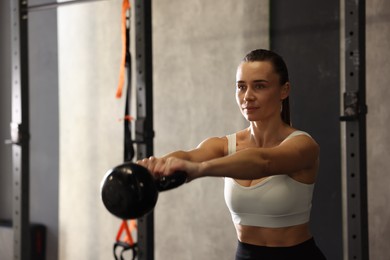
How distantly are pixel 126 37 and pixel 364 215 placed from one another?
1.46m

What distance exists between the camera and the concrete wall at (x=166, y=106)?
11.8ft

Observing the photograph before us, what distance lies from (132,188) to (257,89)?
66cm

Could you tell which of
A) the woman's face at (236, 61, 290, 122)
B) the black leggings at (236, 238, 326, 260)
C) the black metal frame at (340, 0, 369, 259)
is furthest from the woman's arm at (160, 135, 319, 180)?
the black metal frame at (340, 0, 369, 259)

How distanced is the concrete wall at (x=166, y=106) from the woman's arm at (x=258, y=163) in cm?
166

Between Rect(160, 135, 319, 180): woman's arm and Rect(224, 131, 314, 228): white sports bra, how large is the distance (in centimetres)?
8

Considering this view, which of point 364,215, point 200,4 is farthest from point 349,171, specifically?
point 200,4

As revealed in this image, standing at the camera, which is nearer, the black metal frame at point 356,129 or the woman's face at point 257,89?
the woman's face at point 257,89

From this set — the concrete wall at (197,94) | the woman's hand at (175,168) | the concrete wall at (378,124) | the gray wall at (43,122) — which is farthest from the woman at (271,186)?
the gray wall at (43,122)

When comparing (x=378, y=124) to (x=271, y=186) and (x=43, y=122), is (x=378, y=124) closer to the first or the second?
(x=271, y=186)

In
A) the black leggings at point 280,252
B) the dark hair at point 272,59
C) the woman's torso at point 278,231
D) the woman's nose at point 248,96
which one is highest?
the dark hair at point 272,59

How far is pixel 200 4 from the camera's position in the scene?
12.2 ft

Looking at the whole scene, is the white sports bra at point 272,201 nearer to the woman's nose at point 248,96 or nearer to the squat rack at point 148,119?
the woman's nose at point 248,96

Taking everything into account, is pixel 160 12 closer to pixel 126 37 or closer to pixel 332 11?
pixel 126 37

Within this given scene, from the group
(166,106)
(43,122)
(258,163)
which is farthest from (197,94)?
(258,163)
